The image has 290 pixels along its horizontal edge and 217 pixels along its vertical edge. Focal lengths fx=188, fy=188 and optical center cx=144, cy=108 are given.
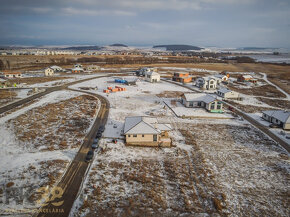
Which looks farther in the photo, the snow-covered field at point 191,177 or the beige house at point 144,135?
the beige house at point 144,135

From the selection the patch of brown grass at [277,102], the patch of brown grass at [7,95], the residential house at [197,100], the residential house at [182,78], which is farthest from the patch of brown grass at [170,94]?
the patch of brown grass at [7,95]

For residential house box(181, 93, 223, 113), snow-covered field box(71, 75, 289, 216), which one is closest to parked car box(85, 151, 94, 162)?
snow-covered field box(71, 75, 289, 216)

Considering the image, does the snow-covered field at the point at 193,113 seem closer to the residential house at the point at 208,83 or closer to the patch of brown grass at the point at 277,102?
the patch of brown grass at the point at 277,102

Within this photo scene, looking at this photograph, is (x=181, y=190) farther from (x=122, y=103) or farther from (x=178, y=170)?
(x=122, y=103)

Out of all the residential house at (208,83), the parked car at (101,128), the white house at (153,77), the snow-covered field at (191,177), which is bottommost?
the snow-covered field at (191,177)

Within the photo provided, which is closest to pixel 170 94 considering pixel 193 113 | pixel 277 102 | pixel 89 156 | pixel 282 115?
pixel 193 113

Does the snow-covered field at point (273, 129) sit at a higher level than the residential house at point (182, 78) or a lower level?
lower
